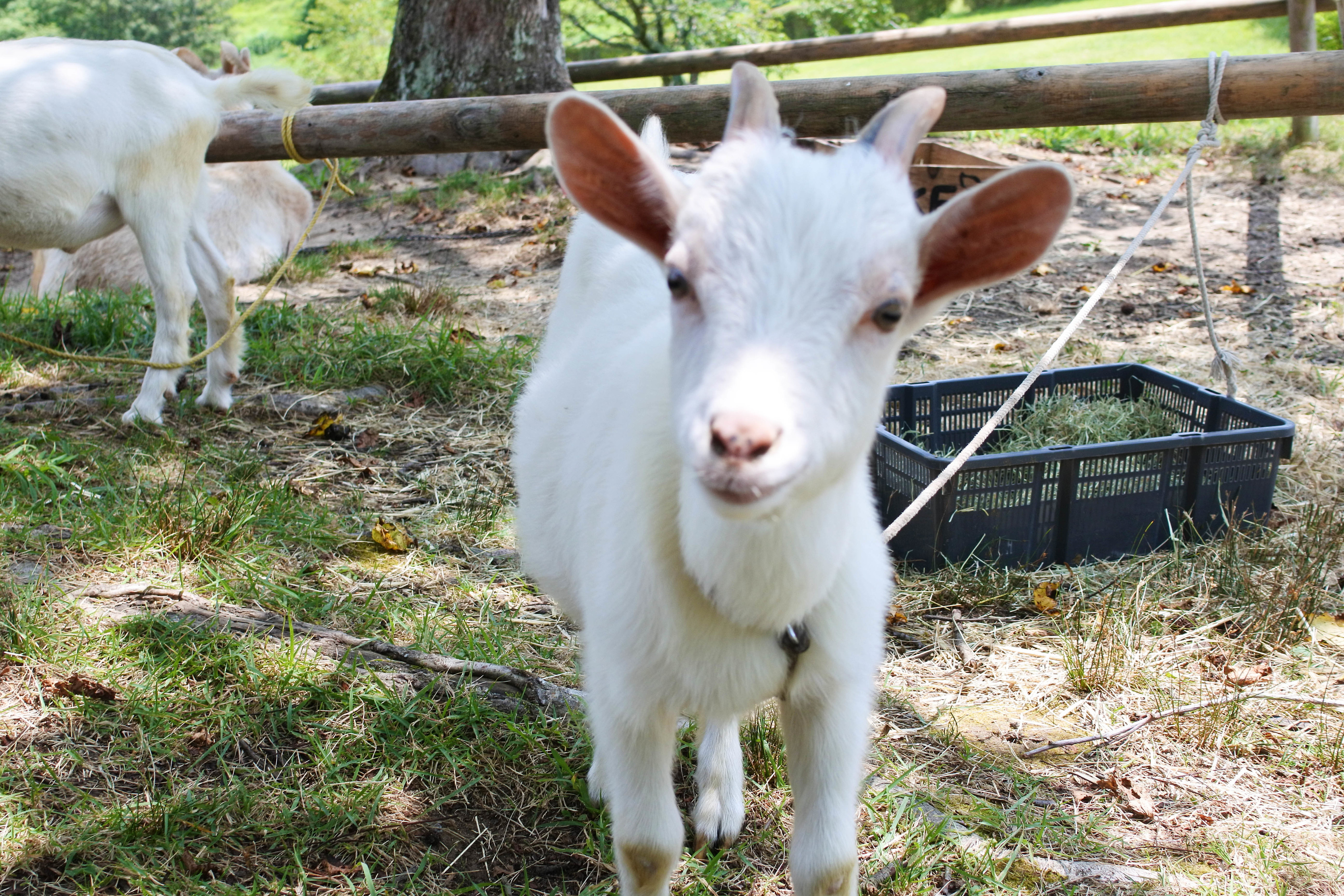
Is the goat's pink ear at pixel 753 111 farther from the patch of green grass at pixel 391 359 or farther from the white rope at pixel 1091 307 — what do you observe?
the patch of green grass at pixel 391 359

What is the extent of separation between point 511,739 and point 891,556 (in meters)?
1.60

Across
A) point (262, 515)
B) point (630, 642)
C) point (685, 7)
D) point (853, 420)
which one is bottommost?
Answer: point (262, 515)

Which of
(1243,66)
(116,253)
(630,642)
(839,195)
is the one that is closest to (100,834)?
(630,642)

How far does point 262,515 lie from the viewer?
3.66 meters

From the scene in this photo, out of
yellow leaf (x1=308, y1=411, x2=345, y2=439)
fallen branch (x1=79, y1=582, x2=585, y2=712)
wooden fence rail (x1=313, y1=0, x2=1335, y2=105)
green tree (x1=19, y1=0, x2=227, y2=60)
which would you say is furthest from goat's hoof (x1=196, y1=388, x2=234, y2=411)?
green tree (x1=19, y1=0, x2=227, y2=60)

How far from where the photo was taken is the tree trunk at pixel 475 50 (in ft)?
26.5

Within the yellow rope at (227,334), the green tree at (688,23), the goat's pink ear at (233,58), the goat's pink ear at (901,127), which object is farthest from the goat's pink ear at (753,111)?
the green tree at (688,23)

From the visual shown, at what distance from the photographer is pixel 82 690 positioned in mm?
2732

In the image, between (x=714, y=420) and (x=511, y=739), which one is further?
(x=511, y=739)

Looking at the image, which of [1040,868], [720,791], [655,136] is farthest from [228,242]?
[1040,868]

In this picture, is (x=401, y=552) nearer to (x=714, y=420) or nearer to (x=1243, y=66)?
(x=714, y=420)

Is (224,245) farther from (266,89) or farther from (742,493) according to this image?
(742,493)

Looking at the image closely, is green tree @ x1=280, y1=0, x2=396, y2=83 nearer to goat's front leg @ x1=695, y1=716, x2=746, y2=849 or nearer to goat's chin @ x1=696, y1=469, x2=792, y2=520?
goat's front leg @ x1=695, y1=716, x2=746, y2=849

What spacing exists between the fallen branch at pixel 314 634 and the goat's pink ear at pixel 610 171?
1.51m
